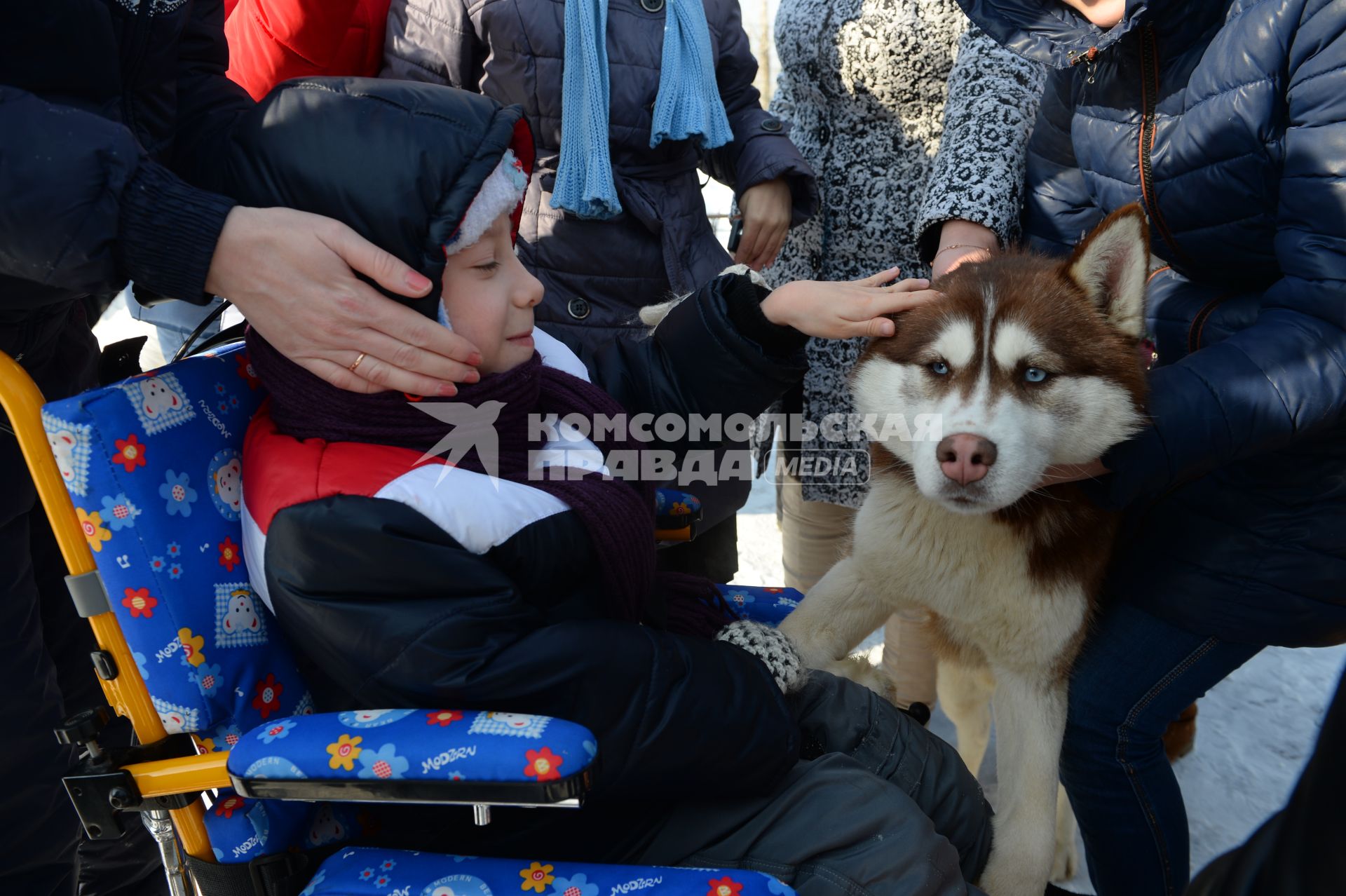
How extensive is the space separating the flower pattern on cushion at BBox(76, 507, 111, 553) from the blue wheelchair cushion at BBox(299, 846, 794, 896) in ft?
1.76

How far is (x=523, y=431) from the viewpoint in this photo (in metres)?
1.46

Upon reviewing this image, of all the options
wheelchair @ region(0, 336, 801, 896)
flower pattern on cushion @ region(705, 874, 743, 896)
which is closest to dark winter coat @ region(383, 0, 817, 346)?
wheelchair @ region(0, 336, 801, 896)

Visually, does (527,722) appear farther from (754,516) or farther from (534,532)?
(754,516)

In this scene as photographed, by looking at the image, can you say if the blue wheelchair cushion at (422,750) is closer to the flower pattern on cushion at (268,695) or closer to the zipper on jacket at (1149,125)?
the flower pattern on cushion at (268,695)

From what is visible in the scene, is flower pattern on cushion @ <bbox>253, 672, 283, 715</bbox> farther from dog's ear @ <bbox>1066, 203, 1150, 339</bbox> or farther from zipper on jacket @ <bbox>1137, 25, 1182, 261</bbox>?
zipper on jacket @ <bbox>1137, 25, 1182, 261</bbox>

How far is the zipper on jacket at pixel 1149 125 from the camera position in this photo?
1621 millimetres

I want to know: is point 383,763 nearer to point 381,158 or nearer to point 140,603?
point 140,603

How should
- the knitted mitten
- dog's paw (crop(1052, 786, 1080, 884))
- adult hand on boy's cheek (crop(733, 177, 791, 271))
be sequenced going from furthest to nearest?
adult hand on boy's cheek (crop(733, 177, 791, 271)), dog's paw (crop(1052, 786, 1080, 884)), the knitted mitten

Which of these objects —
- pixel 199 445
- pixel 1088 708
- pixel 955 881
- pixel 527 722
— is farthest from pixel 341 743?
pixel 1088 708

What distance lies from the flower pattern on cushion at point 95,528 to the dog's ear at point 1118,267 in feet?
5.13

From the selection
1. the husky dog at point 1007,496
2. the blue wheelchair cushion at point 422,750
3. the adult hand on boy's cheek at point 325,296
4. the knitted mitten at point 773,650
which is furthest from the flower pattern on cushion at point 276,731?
the husky dog at point 1007,496

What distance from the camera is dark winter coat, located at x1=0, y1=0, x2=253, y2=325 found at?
3.52ft

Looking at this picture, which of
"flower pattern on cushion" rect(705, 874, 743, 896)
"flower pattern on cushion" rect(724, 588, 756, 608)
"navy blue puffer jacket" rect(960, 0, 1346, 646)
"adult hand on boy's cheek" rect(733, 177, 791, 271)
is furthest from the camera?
"adult hand on boy's cheek" rect(733, 177, 791, 271)

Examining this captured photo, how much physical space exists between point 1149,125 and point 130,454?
1.80 metres
